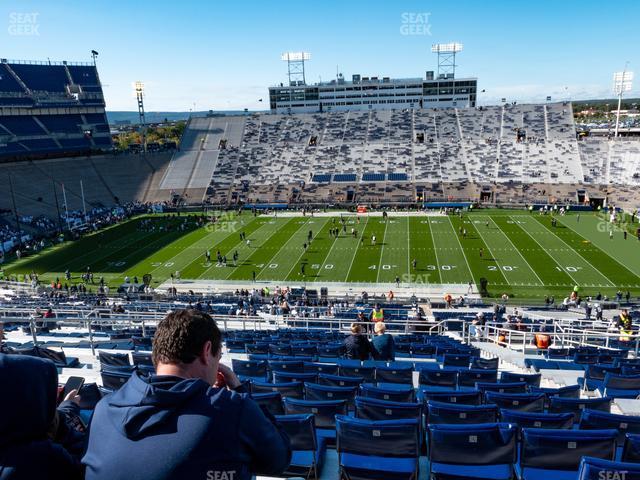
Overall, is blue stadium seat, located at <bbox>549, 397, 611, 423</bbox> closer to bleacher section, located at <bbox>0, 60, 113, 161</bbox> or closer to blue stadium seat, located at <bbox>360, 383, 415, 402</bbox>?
blue stadium seat, located at <bbox>360, 383, 415, 402</bbox>

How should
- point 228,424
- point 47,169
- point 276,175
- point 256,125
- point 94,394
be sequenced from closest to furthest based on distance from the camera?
point 228,424 → point 94,394 → point 47,169 → point 276,175 → point 256,125

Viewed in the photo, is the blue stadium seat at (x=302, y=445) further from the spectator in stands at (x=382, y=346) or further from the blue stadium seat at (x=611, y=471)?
the spectator in stands at (x=382, y=346)

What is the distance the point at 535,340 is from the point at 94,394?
10.3 m

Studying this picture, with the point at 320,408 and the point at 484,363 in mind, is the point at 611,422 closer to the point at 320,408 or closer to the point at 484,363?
the point at 320,408

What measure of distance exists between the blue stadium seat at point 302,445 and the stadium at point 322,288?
0.02m

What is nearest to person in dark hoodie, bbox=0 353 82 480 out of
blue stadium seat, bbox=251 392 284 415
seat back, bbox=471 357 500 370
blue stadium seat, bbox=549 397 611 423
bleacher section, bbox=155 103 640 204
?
blue stadium seat, bbox=251 392 284 415

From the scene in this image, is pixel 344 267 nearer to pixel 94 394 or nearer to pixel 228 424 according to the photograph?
pixel 94 394

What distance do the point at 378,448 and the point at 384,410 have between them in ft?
→ 1.61

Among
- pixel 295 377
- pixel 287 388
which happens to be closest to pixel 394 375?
pixel 295 377

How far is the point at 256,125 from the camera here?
73.8 m

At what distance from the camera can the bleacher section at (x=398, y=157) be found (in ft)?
182

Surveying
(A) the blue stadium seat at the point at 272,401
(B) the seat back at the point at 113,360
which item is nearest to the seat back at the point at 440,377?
(A) the blue stadium seat at the point at 272,401

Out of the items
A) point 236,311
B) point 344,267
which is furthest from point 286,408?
point 344,267

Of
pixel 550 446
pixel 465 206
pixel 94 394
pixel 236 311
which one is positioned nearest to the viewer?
pixel 550 446
